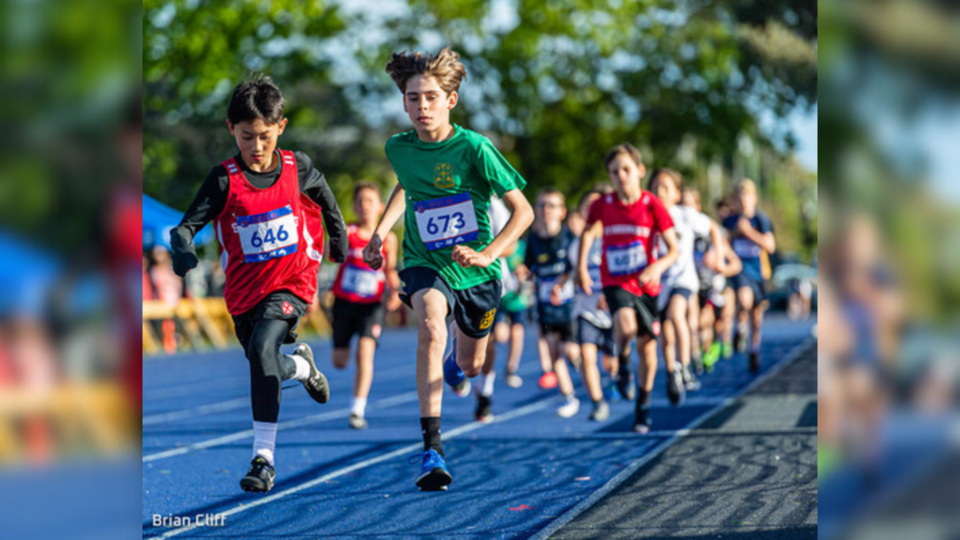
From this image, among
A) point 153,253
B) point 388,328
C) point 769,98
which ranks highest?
point 769,98

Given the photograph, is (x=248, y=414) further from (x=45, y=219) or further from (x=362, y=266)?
(x=45, y=219)

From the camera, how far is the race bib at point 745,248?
48.3ft

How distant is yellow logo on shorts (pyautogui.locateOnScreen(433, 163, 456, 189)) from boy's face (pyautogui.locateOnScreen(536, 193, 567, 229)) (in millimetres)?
5590

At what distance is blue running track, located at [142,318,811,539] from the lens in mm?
6098

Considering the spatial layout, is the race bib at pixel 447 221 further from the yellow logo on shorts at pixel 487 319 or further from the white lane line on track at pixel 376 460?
the white lane line on track at pixel 376 460

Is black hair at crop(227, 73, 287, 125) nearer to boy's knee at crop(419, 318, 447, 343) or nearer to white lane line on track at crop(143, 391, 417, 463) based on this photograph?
boy's knee at crop(419, 318, 447, 343)

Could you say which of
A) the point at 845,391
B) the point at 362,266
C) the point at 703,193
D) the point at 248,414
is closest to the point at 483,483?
the point at 362,266

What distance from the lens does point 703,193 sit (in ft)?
158

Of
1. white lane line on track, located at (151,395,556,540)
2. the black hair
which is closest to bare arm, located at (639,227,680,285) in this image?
white lane line on track, located at (151,395,556,540)

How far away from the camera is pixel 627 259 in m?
9.11

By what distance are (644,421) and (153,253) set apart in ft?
49.4

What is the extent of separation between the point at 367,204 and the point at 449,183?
14.0 feet

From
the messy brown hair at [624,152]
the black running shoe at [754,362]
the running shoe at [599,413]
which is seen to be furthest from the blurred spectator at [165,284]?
the messy brown hair at [624,152]

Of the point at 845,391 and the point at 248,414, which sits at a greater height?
the point at 845,391
